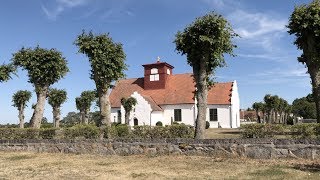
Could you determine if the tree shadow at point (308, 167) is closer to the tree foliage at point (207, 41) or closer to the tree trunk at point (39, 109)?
the tree foliage at point (207, 41)

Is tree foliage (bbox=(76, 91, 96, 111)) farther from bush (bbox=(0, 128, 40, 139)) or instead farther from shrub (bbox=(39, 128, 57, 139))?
shrub (bbox=(39, 128, 57, 139))

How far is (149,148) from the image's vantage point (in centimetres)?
1638

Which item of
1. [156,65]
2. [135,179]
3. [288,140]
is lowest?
[135,179]

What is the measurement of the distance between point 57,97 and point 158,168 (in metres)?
40.9

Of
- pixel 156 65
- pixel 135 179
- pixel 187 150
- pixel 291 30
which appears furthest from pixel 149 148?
pixel 156 65

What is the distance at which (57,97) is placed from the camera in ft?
166

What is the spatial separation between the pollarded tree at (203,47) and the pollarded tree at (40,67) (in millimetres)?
11062

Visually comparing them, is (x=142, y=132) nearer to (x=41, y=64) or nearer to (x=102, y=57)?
(x=102, y=57)

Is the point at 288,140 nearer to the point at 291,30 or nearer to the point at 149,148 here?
the point at 149,148

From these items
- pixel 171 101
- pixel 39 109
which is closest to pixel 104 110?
pixel 39 109

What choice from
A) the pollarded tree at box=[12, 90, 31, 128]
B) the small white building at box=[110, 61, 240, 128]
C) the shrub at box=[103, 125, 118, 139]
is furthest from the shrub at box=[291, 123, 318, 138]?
the pollarded tree at box=[12, 90, 31, 128]

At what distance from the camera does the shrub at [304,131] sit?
14.1 meters

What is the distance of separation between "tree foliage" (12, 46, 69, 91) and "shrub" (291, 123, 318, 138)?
17610 millimetres

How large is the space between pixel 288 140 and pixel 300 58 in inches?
423
